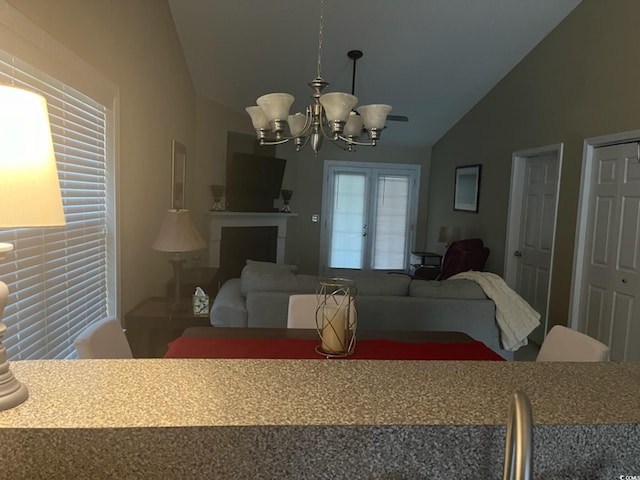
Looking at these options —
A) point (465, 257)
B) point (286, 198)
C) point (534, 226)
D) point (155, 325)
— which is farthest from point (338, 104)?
point (286, 198)

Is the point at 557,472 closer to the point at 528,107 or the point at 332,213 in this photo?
the point at 528,107

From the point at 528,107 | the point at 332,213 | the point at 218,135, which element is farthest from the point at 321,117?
the point at 332,213

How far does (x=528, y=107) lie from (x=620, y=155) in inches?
Answer: 54.9

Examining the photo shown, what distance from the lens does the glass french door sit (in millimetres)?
7336

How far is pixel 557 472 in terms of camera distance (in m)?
0.70

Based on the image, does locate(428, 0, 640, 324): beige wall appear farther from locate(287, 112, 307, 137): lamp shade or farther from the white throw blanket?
locate(287, 112, 307, 137): lamp shade

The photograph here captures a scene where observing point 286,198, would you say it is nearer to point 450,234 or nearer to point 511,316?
point 450,234

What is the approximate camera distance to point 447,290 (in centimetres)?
299

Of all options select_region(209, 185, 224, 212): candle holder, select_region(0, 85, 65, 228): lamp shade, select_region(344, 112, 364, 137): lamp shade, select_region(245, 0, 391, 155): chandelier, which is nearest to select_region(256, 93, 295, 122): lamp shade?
select_region(245, 0, 391, 155): chandelier

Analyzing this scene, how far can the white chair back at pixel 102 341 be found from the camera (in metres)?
1.55

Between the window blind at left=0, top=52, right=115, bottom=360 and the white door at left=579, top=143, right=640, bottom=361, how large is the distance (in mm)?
3608

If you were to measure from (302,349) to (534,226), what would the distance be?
146 inches

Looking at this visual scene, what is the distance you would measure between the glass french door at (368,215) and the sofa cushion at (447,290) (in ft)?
14.2

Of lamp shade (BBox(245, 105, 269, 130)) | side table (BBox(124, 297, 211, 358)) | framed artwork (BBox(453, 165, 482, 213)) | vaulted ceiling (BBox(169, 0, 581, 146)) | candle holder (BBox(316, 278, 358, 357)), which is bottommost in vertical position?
side table (BBox(124, 297, 211, 358))
